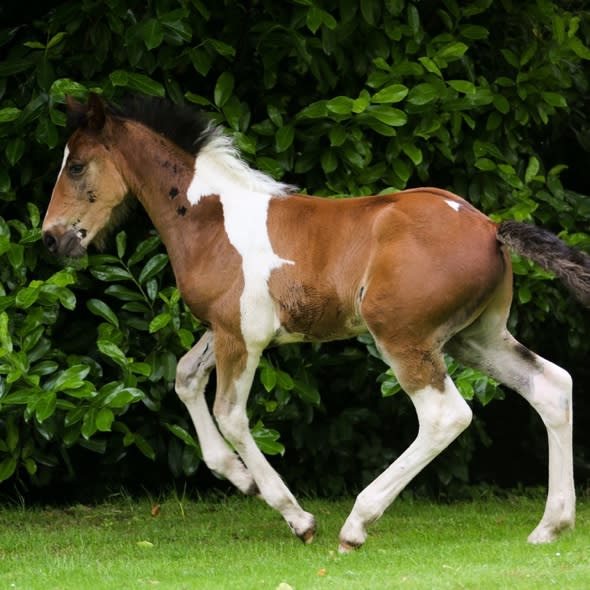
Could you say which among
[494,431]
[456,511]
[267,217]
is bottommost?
[494,431]

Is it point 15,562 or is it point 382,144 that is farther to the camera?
point 382,144

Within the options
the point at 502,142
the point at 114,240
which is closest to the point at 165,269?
the point at 114,240

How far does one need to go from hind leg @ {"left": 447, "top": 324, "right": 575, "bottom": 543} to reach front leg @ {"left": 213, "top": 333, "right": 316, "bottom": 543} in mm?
1164

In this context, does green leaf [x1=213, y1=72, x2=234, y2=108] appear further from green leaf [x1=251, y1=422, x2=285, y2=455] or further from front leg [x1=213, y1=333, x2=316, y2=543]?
green leaf [x1=251, y1=422, x2=285, y2=455]

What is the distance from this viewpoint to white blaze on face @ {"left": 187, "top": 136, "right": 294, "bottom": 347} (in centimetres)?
698

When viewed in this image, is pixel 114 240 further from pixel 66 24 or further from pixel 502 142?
pixel 502 142

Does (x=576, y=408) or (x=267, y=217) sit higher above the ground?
(x=267, y=217)

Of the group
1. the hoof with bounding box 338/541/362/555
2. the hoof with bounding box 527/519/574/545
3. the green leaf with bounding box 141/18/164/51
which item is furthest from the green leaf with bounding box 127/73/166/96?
the hoof with bounding box 527/519/574/545

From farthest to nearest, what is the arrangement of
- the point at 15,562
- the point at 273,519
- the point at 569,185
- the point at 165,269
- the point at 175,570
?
1. the point at 569,185
2. the point at 165,269
3. the point at 273,519
4. the point at 15,562
5. the point at 175,570

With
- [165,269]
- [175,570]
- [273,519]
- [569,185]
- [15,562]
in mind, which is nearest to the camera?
[175,570]

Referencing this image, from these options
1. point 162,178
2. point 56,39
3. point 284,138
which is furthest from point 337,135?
point 56,39

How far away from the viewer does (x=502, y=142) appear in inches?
357

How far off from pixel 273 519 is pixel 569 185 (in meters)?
3.70

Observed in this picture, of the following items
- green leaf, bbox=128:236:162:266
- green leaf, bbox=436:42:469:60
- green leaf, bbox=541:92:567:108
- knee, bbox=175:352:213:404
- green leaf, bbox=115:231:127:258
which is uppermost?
green leaf, bbox=436:42:469:60
